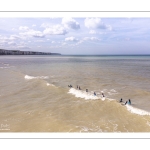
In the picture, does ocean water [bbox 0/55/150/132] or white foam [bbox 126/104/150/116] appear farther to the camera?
white foam [bbox 126/104/150/116]

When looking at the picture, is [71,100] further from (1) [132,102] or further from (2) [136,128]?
(2) [136,128]

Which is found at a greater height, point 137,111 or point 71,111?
point 137,111

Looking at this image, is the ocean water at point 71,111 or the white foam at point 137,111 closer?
the ocean water at point 71,111
